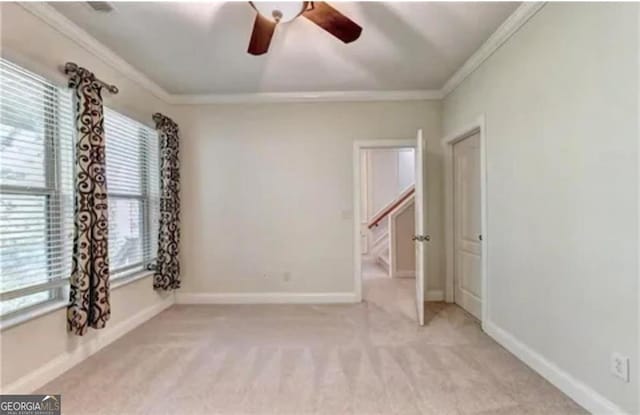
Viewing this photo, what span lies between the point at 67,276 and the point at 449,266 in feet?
13.0

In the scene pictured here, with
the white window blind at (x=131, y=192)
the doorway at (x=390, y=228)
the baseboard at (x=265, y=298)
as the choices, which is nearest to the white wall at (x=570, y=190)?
the doorway at (x=390, y=228)

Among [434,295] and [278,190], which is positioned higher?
[278,190]

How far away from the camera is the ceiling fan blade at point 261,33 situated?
2.50 m

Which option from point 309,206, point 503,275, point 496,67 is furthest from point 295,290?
point 496,67

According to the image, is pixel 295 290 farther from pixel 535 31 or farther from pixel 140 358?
pixel 535 31

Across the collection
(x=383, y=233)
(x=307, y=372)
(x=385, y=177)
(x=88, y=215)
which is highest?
(x=385, y=177)

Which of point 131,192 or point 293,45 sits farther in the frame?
point 131,192

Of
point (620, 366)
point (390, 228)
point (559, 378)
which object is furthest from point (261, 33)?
point (390, 228)

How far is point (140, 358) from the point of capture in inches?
119

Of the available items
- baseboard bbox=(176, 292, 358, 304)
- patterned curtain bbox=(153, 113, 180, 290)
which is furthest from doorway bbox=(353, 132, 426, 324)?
patterned curtain bbox=(153, 113, 180, 290)

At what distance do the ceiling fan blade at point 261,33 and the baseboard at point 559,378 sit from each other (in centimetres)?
294

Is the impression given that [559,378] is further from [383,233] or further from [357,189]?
[383,233]

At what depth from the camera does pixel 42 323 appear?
8.59 ft

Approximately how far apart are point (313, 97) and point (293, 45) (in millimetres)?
1413
